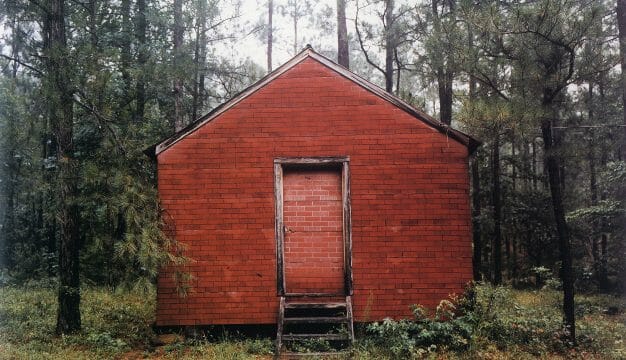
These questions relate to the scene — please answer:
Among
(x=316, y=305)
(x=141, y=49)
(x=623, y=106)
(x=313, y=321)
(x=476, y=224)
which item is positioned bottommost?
(x=313, y=321)

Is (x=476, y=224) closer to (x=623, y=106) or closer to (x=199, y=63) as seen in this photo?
(x=623, y=106)

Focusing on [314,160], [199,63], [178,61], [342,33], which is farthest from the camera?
[342,33]

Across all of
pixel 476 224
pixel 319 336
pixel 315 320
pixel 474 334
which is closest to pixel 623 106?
pixel 476 224

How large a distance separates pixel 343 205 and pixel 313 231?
2.06 ft

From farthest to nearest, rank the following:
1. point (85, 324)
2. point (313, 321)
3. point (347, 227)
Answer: point (85, 324), point (347, 227), point (313, 321)

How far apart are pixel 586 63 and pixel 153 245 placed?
265 inches

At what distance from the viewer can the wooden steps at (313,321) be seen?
21.5 ft

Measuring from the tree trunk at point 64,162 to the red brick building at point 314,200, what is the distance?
1.38m

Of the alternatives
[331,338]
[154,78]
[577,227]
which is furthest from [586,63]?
[577,227]

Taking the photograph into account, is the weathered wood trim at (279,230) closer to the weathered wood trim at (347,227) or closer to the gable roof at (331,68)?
the weathered wood trim at (347,227)

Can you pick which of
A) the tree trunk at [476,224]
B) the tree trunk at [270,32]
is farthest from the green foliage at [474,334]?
the tree trunk at [270,32]

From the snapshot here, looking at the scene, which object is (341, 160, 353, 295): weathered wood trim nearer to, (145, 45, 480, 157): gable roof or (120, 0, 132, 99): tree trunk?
(145, 45, 480, 157): gable roof

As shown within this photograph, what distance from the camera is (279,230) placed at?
7.21m

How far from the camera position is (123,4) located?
1462 centimetres
